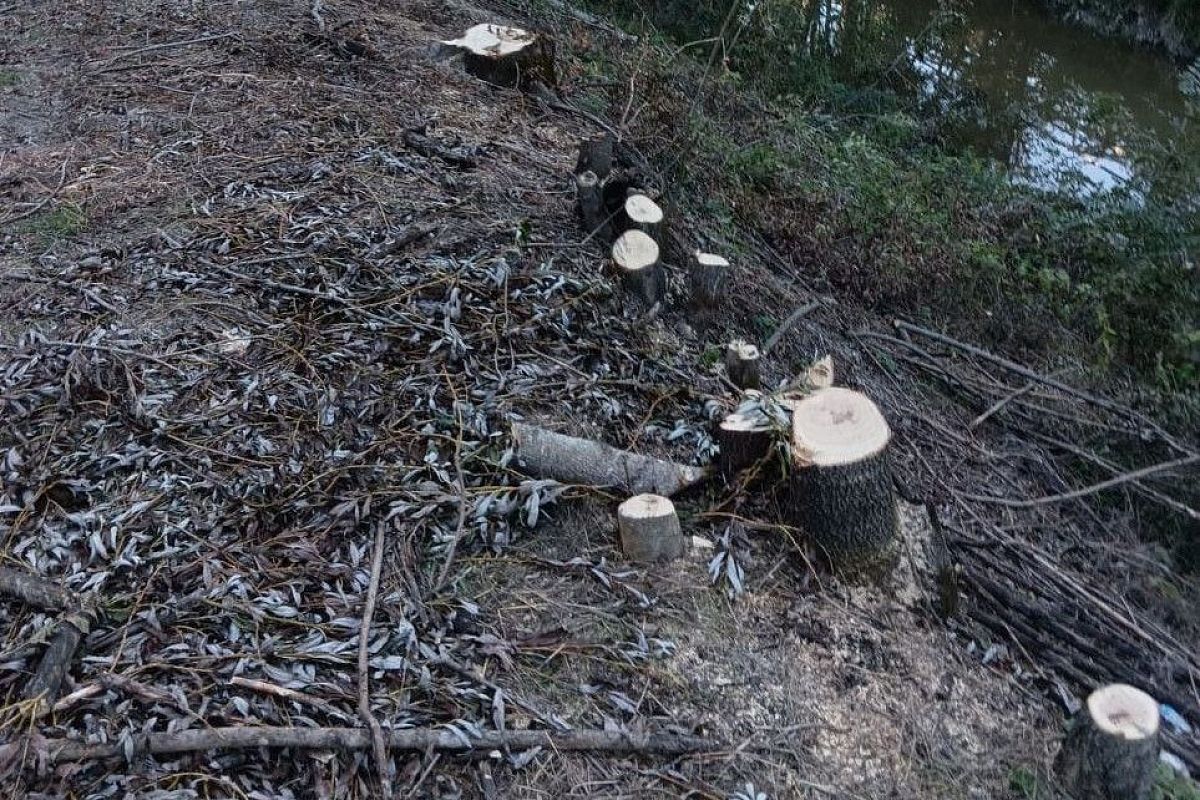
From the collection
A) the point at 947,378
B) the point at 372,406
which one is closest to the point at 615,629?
the point at 372,406

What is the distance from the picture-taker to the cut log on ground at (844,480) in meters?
3.20

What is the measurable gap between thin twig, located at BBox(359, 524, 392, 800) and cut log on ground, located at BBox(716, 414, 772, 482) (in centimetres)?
124

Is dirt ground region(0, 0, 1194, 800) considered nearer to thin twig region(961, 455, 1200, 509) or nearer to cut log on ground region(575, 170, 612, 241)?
cut log on ground region(575, 170, 612, 241)

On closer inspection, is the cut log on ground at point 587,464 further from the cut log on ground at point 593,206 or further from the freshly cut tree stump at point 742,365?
the cut log on ground at point 593,206

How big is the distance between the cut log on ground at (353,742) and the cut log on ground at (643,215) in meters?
2.52

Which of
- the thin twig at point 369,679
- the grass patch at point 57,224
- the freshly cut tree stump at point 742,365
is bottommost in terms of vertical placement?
the grass patch at point 57,224

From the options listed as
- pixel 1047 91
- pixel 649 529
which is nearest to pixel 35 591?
pixel 649 529

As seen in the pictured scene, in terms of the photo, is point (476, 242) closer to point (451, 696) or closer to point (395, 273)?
point (395, 273)

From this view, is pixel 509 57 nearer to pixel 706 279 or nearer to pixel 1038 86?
pixel 706 279

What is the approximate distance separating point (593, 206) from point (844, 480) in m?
2.07

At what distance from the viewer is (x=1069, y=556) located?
4312 mm

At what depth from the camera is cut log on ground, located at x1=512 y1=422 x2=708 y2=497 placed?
338 centimetres

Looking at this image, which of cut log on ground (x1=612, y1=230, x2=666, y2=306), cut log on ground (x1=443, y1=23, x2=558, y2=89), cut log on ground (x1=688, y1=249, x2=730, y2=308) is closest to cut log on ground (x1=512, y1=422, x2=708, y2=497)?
cut log on ground (x1=612, y1=230, x2=666, y2=306)

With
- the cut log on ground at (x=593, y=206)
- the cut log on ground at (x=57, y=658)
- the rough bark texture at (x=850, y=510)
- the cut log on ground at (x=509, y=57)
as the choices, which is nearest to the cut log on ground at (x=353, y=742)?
the cut log on ground at (x=57, y=658)
